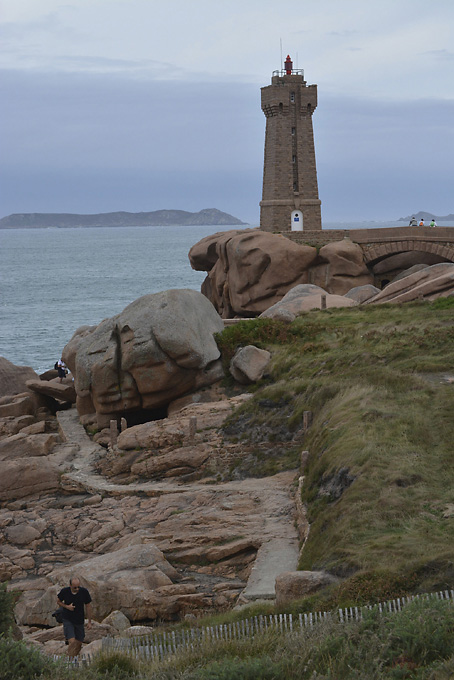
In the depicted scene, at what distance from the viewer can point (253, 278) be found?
48.3 m

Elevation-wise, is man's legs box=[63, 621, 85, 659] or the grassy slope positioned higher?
the grassy slope

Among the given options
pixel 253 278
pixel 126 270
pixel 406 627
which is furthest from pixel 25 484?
pixel 126 270

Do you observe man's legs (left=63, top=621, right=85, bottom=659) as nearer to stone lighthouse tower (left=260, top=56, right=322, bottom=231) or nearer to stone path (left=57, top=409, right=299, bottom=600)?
stone path (left=57, top=409, right=299, bottom=600)

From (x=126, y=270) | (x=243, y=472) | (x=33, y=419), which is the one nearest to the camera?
(x=243, y=472)

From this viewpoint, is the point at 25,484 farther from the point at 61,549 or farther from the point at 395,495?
the point at 395,495

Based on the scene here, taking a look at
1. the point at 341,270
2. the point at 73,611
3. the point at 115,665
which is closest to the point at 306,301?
the point at 341,270

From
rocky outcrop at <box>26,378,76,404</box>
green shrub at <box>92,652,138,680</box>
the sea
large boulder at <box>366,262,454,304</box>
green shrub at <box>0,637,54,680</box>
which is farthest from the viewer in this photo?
the sea

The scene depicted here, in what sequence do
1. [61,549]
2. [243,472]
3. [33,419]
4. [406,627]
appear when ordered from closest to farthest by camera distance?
[406,627], [61,549], [243,472], [33,419]

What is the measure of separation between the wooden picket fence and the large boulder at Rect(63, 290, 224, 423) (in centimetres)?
1853

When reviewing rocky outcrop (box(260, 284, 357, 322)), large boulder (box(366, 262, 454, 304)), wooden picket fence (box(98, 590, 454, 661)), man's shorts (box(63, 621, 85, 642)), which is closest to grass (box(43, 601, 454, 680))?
wooden picket fence (box(98, 590, 454, 661))

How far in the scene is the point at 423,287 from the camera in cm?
3666

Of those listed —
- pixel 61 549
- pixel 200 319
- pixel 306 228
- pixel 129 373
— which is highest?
pixel 306 228

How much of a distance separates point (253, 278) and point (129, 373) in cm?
1877

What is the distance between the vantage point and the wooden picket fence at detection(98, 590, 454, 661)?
36.9 feet
